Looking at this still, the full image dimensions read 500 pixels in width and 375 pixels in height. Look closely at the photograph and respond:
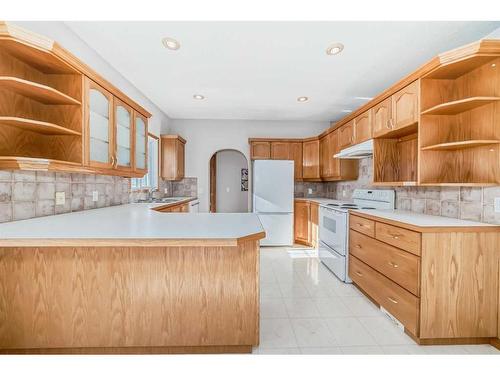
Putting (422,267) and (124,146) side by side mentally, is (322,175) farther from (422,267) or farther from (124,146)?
(124,146)

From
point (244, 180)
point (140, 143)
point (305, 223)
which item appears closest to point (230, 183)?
point (244, 180)

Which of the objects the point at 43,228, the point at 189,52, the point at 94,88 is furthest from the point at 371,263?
the point at 94,88

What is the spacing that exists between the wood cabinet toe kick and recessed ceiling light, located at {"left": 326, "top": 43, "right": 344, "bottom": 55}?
1.98 m

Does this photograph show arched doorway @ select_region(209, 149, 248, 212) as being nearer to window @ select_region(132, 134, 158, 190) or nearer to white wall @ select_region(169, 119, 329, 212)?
white wall @ select_region(169, 119, 329, 212)

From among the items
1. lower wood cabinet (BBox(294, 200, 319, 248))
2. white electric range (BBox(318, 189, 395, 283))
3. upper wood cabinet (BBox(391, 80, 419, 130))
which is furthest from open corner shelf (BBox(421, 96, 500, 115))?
lower wood cabinet (BBox(294, 200, 319, 248))

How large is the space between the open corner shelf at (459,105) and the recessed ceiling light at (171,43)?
7.38 ft

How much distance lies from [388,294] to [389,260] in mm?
288

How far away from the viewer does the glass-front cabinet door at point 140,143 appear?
268 cm

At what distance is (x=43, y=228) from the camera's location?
135 cm

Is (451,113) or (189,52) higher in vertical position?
(189,52)

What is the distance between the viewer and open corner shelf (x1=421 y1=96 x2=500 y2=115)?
168 centimetres

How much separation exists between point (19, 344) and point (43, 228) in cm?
77

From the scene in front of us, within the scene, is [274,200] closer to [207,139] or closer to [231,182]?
[207,139]

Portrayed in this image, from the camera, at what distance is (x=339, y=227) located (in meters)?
2.89
